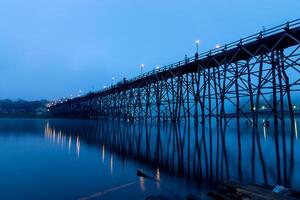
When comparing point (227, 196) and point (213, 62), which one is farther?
point (213, 62)

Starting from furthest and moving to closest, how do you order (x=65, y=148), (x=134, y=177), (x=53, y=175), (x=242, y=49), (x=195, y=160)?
(x=65, y=148)
(x=242, y=49)
(x=195, y=160)
(x=53, y=175)
(x=134, y=177)

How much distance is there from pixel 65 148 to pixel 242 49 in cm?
1745

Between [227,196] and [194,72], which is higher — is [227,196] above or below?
below

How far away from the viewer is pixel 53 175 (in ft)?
50.3

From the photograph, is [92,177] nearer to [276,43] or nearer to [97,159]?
[97,159]

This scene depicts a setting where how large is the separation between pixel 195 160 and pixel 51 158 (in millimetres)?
10722

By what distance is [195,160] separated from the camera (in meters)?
17.4

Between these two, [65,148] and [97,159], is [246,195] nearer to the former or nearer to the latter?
[97,159]

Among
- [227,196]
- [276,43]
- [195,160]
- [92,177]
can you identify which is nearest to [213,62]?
[276,43]

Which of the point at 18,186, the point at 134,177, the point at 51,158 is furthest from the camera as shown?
the point at 51,158

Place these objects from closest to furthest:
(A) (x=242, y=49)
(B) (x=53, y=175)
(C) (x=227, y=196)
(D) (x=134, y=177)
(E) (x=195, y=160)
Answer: (C) (x=227, y=196) → (D) (x=134, y=177) → (B) (x=53, y=175) → (E) (x=195, y=160) → (A) (x=242, y=49)

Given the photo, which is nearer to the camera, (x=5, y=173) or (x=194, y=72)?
(x=5, y=173)

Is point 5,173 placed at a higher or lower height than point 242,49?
lower

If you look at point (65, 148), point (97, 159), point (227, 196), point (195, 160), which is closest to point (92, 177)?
point (97, 159)
